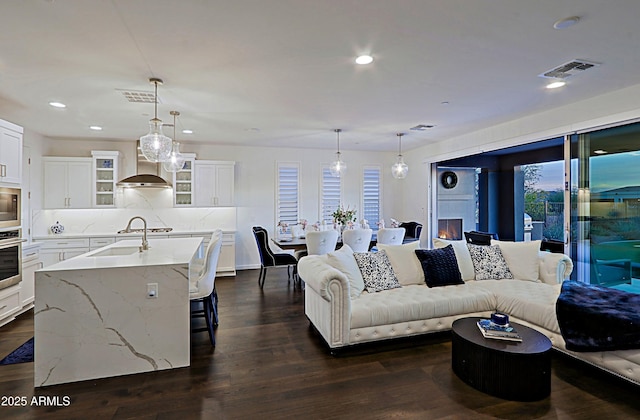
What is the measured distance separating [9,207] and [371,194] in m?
6.64

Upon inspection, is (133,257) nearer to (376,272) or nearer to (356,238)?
(376,272)

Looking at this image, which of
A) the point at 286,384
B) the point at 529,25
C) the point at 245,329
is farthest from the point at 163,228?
the point at 529,25

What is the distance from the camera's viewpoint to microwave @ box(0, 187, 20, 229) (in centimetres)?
405

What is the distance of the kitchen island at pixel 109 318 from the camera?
272 centimetres

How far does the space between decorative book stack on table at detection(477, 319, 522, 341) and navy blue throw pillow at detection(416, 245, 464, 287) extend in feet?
3.52

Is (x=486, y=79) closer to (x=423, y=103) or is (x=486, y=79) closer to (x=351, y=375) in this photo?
(x=423, y=103)

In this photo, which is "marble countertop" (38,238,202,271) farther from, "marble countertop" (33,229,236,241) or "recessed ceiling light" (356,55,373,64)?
"recessed ceiling light" (356,55,373,64)

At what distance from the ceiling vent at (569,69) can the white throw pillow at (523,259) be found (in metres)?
2.08

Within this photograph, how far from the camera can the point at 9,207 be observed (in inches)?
165

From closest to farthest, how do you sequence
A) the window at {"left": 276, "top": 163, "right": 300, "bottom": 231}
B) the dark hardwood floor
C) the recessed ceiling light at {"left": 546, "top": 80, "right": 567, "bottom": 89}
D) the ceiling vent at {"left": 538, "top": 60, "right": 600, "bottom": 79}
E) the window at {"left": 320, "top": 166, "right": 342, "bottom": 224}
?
the dark hardwood floor
the ceiling vent at {"left": 538, "top": 60, "right": 600, "bottom": 79}
the recessed ceiling light at {"left": 546, "top": 80, "right": 567, "bottom": 89}
the window at {"left": 276, "top": 163, "right": 300, "bottom": 231}
the window at {"left": 320, "top": 166, "right": 342, "bottom": 224}

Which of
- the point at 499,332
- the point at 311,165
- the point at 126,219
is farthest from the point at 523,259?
the point at 126,219

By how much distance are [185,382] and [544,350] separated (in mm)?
2874

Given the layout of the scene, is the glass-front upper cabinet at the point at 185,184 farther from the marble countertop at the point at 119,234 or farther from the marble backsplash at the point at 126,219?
the marble countertop at the point at 119,234

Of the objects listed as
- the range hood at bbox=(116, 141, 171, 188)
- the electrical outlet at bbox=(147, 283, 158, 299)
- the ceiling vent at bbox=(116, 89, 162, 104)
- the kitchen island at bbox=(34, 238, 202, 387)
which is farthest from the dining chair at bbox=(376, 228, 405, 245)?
the range hood at bbox=(116, 141, 171, 188)
